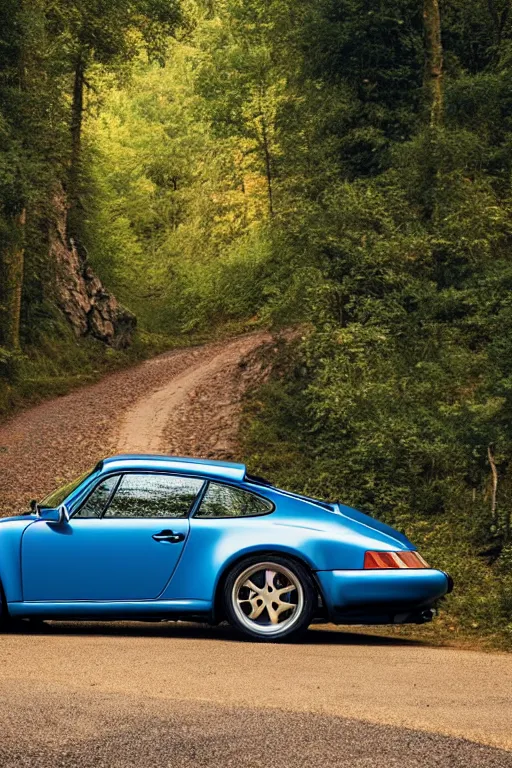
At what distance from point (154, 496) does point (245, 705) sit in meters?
3.22

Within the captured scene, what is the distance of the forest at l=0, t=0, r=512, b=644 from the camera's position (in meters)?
14.9

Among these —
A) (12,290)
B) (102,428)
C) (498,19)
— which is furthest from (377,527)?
(12,290)

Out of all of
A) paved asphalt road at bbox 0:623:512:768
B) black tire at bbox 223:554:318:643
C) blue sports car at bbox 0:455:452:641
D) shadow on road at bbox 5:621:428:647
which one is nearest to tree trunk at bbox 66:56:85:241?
shadow on road at bbox 5:621:428:647

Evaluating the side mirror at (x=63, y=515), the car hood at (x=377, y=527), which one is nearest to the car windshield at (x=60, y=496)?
the side mirror at (x=63, y=515)

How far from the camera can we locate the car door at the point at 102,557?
848cm

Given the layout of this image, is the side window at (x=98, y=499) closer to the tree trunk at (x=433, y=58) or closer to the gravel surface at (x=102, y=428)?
the gravel surface at (x=102, y=428)

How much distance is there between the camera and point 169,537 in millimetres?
8492

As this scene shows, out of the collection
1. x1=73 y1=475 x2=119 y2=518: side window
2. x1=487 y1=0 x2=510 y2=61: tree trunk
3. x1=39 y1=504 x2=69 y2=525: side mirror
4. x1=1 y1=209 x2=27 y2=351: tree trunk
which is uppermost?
x1=487 y1=0 x2=510 y2=61: tree trunk

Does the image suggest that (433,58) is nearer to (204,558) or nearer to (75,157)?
(75,157)

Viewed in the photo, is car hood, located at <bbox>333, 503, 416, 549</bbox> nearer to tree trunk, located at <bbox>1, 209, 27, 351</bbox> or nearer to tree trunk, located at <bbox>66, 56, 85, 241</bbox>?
tree trunk, located at <bbox>1, 209, 27, 351</bbox>

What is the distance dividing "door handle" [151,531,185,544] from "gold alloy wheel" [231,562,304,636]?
1.89 ft

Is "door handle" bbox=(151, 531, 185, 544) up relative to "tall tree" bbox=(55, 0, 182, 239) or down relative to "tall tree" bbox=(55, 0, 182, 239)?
down

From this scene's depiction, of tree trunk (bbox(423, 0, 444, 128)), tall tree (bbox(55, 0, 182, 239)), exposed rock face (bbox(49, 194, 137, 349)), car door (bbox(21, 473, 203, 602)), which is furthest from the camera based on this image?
exposed rock face (bbox(49, 194, 137, 349))

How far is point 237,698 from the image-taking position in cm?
588
